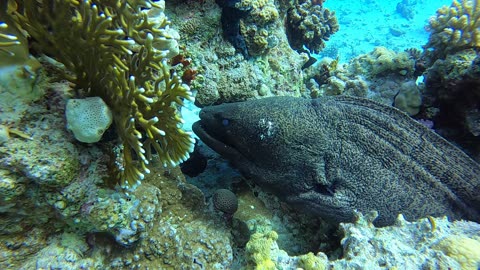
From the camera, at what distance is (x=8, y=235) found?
2.16 m

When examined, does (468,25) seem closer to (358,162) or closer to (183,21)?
(358,162)

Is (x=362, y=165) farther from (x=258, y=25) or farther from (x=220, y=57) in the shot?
(x=258, y=25)

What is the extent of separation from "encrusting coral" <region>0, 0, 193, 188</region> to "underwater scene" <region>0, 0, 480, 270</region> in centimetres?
1

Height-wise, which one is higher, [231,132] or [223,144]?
[231,132]

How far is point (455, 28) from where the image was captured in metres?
4.47

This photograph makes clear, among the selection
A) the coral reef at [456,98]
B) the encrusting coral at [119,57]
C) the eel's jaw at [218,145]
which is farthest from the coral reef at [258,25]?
the coral reef at [456,98]

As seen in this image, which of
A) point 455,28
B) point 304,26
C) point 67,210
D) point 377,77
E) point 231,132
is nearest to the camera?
point 67,210

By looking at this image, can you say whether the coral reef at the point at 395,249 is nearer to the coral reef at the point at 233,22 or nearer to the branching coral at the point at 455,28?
the branching coral at the point at 455,28

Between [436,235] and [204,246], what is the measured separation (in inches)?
90.8

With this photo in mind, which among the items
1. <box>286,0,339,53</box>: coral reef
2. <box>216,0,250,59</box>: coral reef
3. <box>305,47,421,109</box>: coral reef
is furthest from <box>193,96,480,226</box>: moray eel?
<box>286,0,339,53</box>: coral reef

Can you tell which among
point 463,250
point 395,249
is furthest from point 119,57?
point 463,250

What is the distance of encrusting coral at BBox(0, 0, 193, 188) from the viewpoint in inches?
83.2

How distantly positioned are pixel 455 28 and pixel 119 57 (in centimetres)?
493

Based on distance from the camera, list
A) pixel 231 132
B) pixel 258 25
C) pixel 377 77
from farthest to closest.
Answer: pixel 377 77 < pixel 258 25 < pixel 231 132
